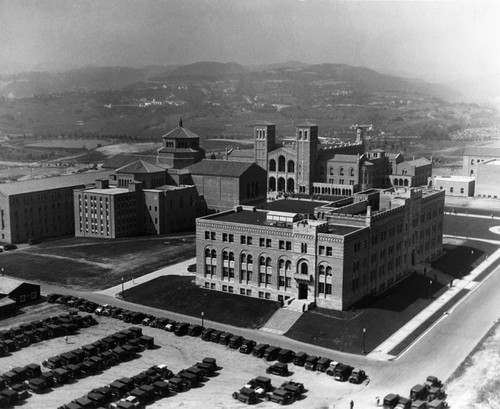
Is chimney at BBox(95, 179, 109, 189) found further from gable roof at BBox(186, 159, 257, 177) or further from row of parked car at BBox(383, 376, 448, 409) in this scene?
row of parked car at BBox(383, 376, 448, 409)

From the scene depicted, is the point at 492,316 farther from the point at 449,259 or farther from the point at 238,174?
the point at 238,174

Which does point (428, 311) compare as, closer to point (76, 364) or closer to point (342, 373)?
point (342, 373)

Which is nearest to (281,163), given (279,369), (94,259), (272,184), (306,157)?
(272,184)

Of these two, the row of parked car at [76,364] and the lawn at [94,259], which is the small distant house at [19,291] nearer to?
the lawn at [94,259]

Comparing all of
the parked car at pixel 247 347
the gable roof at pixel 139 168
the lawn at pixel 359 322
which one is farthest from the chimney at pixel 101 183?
the parked car at pixel 247 347

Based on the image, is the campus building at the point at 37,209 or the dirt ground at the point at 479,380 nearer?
the dirt ground at the point at 479,380
